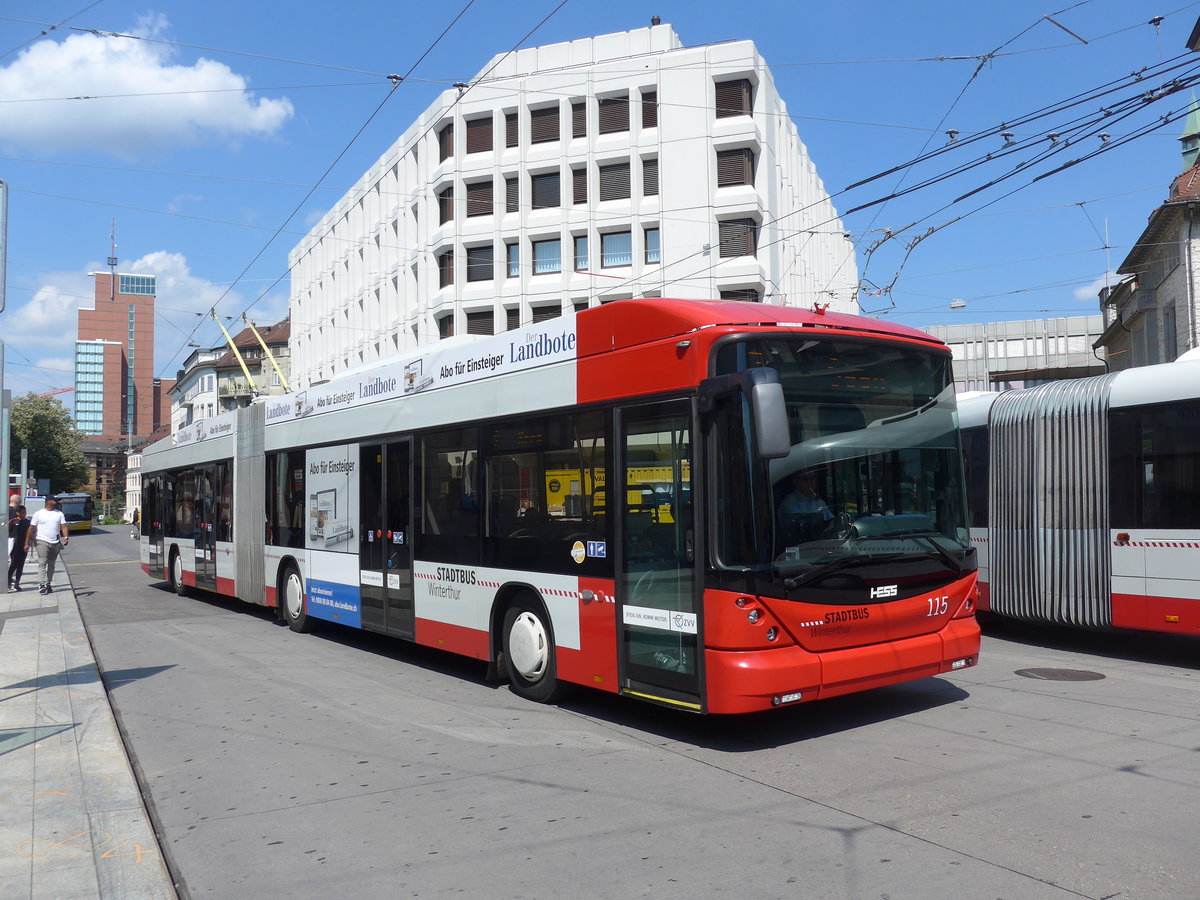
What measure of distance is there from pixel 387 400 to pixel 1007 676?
6.85 metres

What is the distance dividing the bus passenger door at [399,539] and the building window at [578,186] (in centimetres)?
3114

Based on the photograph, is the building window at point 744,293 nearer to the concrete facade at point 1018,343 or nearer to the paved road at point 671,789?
the paved road at point 671,789

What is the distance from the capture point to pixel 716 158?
37.2m

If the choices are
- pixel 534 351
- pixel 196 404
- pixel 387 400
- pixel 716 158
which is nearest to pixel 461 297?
pixel 716 158

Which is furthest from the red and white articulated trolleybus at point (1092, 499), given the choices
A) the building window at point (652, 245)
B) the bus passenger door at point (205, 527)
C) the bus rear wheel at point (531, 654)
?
the building window at point (652, 245)

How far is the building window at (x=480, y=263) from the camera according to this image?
4222 cm

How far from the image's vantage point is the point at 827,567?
258 inches

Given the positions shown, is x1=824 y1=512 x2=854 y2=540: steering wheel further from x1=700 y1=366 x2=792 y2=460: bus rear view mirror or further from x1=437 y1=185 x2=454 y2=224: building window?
x1=437 y1=185 x2=454 y2=224: building window

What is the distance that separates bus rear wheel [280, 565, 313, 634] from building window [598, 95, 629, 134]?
96.9ft

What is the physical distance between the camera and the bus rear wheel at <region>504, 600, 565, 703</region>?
27.0 feet

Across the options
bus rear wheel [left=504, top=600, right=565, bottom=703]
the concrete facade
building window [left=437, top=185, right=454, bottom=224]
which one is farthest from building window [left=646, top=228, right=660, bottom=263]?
the concrete facade

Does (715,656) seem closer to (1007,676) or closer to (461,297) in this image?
(1007,676)

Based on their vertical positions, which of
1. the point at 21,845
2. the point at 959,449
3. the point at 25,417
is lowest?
the point at 21,845

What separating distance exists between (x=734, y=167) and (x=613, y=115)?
577cm
